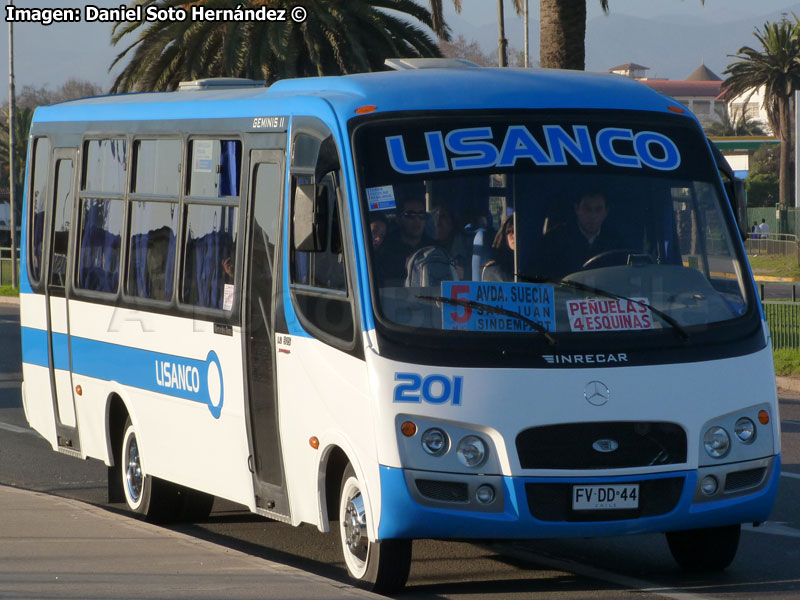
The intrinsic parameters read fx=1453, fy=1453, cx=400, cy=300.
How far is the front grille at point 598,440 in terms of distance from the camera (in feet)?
22.5

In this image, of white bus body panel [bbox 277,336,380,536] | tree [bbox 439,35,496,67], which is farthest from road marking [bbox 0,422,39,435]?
tree [bbox 439,35,496,67]

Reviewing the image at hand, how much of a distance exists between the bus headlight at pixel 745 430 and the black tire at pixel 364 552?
5.62 ft

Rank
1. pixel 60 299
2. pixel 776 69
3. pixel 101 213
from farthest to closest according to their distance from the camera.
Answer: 1. pixel 776 69
2. pixel 60 299
3. pixel 101 213

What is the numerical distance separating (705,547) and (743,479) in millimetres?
751

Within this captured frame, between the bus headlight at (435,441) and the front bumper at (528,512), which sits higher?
the bus headlight at (435,441)

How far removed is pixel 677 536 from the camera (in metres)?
7.93

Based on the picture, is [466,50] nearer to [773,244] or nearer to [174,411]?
[773,244]

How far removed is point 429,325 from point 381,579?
A: 4.20ft

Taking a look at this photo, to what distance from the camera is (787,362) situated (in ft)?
60.5

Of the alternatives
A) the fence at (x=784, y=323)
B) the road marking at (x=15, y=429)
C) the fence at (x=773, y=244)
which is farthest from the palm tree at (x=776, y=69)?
the road marking at (x=15, y=429)

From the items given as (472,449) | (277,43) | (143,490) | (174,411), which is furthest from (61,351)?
(277,43)

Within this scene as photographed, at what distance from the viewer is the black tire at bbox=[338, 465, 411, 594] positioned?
7109mm

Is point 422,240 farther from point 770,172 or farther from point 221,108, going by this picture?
point 770,172

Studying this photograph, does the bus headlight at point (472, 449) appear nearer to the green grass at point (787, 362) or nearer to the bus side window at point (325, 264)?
the bus side window at point (325, 264)
